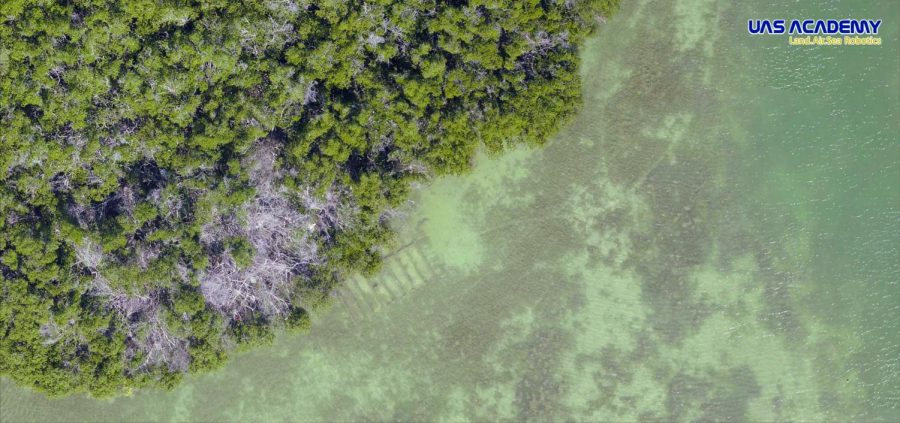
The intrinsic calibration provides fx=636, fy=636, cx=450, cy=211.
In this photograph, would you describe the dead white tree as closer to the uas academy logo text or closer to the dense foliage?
Answer: the dense foliage

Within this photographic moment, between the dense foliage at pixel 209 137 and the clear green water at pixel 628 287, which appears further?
the clear green water at pixel 628 287

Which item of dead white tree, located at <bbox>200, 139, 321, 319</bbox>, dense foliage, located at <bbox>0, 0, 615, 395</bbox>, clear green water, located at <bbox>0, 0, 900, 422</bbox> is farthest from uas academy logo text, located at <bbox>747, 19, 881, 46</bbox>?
dead white tree, located at <bbox>200, 139, 321, 319</bbox>

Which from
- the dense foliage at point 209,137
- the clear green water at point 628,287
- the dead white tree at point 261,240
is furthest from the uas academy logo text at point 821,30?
the dead white tree at point 261,240

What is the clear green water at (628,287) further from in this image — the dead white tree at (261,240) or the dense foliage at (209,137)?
the dead white tree at (261,240)

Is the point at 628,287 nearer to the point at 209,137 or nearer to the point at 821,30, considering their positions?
the point at 821,30

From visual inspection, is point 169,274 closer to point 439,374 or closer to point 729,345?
point 439,374

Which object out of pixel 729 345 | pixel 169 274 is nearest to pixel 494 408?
pixel 729 345

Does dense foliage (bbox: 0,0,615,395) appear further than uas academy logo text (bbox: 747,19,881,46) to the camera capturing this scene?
No
